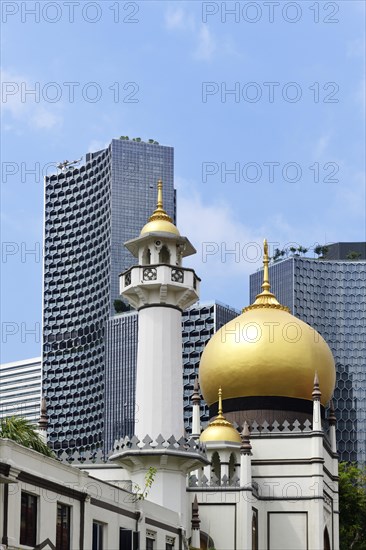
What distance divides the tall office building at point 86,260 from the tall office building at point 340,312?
15.2 meters

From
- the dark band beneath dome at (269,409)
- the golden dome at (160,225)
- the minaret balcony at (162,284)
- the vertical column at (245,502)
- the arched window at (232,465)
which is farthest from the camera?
the dark band beneath dome at (269,409)

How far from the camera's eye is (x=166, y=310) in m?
44.6

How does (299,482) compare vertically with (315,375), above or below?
below

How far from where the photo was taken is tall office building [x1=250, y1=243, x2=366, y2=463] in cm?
14112

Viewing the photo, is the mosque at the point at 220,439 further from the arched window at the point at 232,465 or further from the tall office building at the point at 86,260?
the tall office building at the point at 86,260

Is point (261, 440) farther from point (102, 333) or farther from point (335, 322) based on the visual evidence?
point (335, 322)

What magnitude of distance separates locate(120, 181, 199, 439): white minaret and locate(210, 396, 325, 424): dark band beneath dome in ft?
30.9

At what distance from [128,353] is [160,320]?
87.6 m

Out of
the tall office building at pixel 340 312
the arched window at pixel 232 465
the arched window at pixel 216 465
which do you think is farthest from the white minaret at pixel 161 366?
the tall office building at pixel 340 312

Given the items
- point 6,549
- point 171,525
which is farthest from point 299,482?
point 6,549

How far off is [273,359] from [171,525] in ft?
50.8

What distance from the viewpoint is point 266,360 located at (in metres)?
53.3

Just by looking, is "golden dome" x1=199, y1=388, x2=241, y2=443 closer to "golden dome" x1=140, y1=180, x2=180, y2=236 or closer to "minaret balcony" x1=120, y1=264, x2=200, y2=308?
"minaret balcony" x1=120, y1=264, x2=200, y2=308

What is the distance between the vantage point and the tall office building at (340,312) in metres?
141
